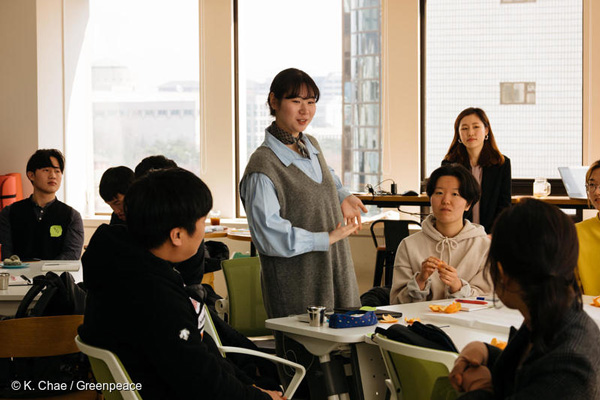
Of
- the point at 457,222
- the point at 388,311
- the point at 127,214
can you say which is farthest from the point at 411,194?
the point at 127,214

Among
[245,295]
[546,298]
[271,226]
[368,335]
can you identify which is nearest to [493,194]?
[245,295]

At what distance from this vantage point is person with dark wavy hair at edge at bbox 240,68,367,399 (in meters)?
2.70

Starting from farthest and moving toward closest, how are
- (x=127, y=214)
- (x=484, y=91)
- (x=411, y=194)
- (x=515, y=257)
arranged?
(x=484, y=91) → (x=411, y=194) → (x=127, y=214) → (x=515, y=257)

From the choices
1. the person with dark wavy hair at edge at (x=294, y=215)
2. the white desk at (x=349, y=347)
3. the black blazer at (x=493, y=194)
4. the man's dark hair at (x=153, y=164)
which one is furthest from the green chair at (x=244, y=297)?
the black blazer at (x=493, y=194)

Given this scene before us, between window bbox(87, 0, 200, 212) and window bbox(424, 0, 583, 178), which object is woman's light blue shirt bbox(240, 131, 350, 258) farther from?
window bbox(87, 0, 200, 212)

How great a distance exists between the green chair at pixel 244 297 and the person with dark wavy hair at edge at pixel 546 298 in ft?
8.07

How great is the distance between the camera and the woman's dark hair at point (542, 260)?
1223mm

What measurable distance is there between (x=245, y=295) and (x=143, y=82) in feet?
14.7

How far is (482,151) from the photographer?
4.43 m

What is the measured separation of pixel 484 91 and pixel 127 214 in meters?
5.17

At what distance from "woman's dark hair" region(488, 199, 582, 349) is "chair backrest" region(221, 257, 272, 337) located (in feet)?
8.19

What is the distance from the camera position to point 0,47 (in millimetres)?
7160

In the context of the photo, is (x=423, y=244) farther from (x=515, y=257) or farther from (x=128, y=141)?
(x=128, y=141)

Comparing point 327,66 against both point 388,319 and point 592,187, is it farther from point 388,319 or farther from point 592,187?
point 388,319
